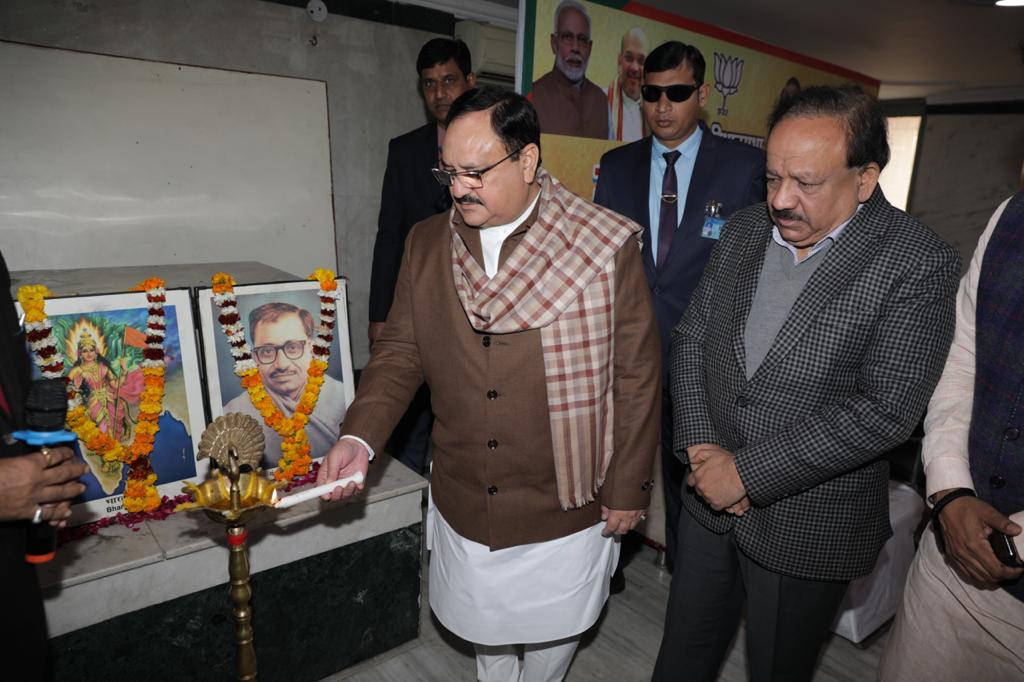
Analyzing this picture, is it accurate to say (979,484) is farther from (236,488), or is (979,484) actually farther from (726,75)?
(726,75)

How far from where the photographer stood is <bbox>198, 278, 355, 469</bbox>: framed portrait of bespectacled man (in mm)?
2318

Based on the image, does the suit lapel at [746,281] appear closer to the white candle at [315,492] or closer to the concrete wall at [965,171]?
the white candle at [315,492]

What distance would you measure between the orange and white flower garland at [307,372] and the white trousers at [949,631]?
6.57 feet

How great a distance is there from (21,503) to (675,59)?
108 inches

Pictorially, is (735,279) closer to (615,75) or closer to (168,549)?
(168,549)

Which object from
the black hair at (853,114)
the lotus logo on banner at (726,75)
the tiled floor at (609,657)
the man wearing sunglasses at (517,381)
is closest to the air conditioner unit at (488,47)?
the lotus logo on banner at (726,75)

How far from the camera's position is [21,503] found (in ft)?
4.21

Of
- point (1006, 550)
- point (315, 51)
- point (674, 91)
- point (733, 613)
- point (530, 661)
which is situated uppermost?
point (315, 51)

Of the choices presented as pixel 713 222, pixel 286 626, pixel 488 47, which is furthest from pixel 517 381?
pixel 488 47

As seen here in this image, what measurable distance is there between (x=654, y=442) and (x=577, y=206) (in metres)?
0.72

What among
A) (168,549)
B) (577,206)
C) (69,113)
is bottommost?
(168,549)

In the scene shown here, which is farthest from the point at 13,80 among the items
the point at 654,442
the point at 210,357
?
the point at 654,442

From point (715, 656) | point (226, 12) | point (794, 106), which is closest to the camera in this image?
point (794, 106)

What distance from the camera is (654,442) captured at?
1.91 m
